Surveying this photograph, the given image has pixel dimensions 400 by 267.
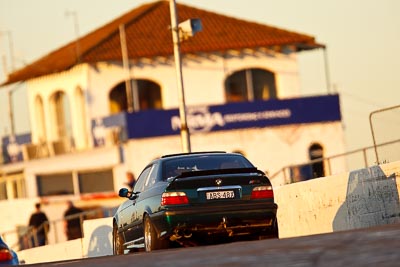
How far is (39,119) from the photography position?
251 ft

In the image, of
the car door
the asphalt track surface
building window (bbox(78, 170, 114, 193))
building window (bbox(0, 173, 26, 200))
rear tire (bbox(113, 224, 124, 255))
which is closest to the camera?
the asphalt track surface

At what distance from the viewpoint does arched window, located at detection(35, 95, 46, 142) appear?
251 feet

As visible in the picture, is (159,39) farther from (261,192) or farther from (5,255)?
(5,255)

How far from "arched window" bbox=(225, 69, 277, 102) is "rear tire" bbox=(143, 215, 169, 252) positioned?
161ft

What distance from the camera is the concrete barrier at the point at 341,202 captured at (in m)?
25.3

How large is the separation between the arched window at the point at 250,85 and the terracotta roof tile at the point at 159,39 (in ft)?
5.39

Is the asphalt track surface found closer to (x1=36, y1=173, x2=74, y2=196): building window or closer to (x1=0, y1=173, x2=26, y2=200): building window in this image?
(x1=36, y1=173, x2=74, y2=196): building window

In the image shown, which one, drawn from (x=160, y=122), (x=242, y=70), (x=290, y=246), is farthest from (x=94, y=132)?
(x=290, y=246)

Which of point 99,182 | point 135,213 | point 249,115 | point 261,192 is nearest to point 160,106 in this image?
point 249,115

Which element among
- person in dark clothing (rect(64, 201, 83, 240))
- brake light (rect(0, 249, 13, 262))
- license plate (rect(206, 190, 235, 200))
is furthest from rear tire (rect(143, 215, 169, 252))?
person in dark clothing (rect(64, 201, 83, 240))

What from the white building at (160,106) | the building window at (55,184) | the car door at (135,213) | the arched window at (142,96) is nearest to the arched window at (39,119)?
the white building at (160,106)

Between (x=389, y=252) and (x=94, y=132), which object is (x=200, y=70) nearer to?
(x=94, y=132)

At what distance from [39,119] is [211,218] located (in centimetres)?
5610

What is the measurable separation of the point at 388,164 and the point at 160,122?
41261 millimetres
